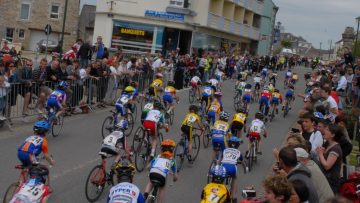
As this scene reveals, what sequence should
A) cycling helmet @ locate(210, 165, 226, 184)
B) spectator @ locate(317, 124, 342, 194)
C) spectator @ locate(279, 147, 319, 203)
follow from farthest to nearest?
cycling helmet @ locate(210, 165, 226, 184) < spectator @ locate(317, 124, 342, 194) < spectator @ locate(279, 147, 319, 203)

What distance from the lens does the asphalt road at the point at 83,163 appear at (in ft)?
34.7

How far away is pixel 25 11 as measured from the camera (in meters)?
54.0

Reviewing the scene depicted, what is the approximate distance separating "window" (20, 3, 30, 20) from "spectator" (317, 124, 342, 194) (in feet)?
164

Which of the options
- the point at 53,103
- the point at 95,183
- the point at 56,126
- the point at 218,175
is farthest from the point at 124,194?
the point at 56,126

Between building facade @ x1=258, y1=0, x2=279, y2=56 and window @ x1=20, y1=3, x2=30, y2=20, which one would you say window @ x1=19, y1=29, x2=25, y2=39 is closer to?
window @ x1=20, y1=3, x2=30, y2=20

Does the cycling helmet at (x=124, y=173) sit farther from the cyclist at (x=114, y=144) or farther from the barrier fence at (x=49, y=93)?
the barrier fence at (x=49, y=93)

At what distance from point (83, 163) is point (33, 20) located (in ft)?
146

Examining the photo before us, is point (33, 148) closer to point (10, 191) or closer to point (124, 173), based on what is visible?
point (10, 191)

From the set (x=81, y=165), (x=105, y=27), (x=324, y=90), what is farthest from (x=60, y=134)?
(x=105, y=27)

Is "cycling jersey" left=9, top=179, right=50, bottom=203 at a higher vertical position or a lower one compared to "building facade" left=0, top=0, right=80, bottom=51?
lower

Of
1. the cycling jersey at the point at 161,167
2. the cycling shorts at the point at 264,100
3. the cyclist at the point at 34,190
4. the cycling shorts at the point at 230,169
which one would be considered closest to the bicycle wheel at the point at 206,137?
the cycling shorts at the point at 264,100

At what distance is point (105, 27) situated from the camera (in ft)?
139

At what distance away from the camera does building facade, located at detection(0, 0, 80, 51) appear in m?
53.1

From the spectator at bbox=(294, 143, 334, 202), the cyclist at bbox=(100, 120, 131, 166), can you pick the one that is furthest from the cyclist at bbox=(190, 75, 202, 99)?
the spectator at bbox=(294, 143, 334, 202)
